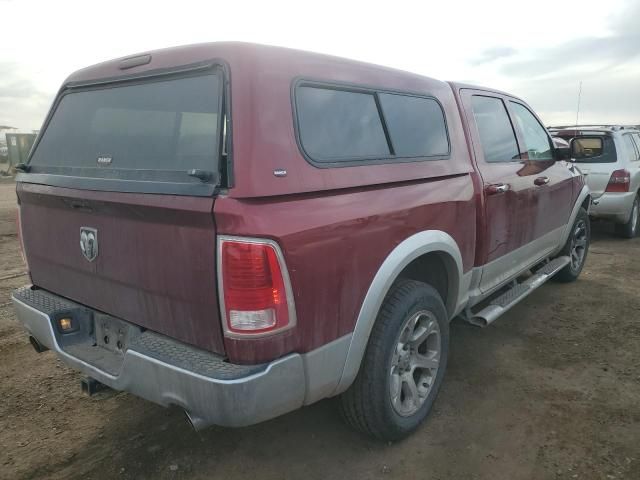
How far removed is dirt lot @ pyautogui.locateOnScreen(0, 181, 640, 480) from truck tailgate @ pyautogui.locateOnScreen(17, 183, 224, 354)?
2.67 ft

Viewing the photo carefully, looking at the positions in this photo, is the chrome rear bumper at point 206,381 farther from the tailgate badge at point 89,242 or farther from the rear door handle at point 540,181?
the rear door handle at point 540,181

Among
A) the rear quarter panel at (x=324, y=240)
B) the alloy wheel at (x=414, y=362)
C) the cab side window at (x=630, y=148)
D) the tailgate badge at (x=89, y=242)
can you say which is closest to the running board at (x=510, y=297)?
the alloy wheel at (x=414, y=362)

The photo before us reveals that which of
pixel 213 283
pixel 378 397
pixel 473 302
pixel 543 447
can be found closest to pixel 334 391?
pixel 378 397

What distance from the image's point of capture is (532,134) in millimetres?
4312

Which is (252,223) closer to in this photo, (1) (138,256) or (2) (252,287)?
(2) (252,287)

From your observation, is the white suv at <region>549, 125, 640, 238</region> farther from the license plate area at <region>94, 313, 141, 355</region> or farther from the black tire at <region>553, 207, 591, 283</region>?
the license plate area at <region>94, 313, 141, 355</region>

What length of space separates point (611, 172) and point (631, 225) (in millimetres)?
995

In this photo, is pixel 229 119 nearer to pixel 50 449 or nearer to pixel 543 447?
pixel 50 449

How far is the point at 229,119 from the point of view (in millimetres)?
1971

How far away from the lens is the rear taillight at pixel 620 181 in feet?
23.9

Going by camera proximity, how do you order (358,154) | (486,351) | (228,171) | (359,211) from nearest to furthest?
(228,171) → (359,211) → (358,154) → (486,351)

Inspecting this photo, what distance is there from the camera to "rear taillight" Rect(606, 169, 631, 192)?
23.9 feet

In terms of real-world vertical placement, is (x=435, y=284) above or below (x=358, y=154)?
below

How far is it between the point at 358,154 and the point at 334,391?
43.3 inches
